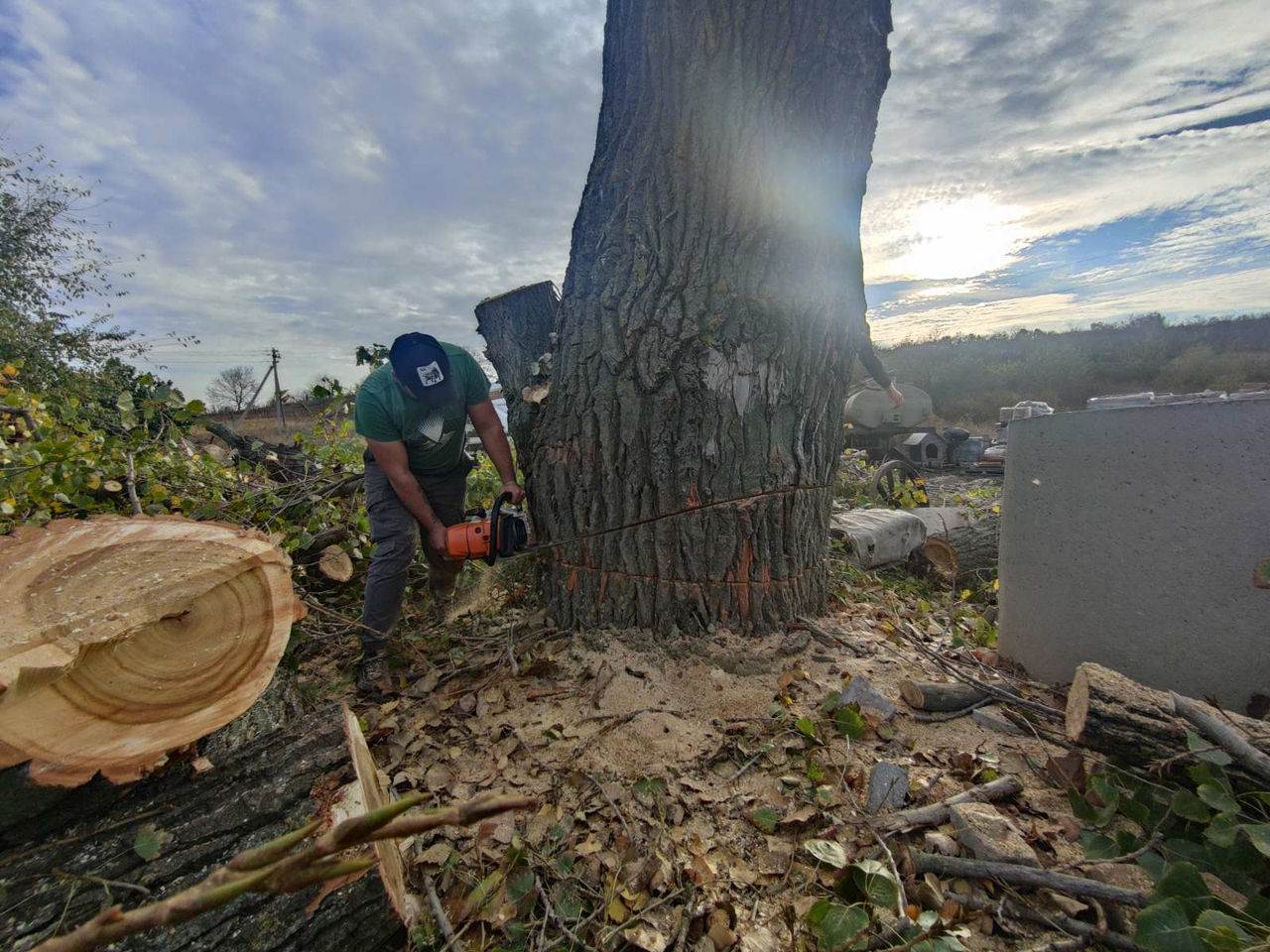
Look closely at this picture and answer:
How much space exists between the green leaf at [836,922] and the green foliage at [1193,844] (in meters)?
0.49

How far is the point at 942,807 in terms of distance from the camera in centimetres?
158

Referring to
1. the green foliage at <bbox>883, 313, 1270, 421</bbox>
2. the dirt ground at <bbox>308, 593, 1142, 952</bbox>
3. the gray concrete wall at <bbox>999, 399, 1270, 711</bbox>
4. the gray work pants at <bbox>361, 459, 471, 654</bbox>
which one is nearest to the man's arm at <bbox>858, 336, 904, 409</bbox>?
the gray concrete wall at <bbox>999, 399, 1270, 711</bbox>

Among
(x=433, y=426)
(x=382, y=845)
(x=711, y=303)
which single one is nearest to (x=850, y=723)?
(x=382, y=845)

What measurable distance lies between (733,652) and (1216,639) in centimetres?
157

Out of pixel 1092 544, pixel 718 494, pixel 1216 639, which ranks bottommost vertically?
pixel 1216 639

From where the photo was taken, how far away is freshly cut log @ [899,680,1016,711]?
6.61ft

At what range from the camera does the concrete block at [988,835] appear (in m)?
1.40

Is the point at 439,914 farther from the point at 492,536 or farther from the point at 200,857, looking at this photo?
the point at 492,536

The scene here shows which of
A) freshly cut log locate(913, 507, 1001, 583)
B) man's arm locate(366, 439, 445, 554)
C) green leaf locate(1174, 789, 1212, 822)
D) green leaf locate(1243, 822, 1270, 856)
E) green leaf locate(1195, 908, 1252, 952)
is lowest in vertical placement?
freshly cut log locate(913, 507, 1001, 583)

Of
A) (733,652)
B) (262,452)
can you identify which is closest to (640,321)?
(733,652)

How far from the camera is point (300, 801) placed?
1.50 metres

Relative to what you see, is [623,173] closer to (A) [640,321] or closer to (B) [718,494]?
(A) [640,321]

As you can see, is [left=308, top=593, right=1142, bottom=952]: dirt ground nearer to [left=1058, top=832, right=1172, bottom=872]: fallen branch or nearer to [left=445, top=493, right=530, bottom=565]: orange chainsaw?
[left=1058, top=832, right=1172, bottom=872]: fallen branch

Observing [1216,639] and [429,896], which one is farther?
[1216,639]
